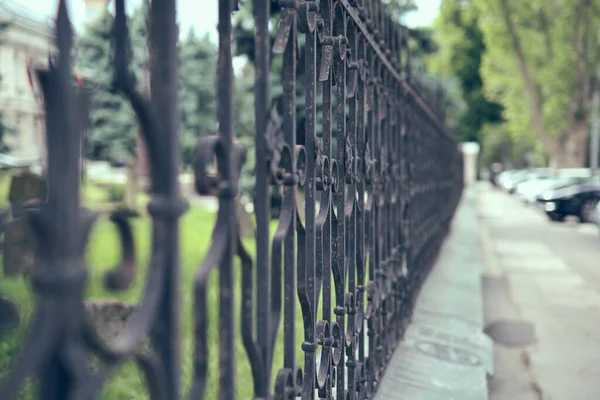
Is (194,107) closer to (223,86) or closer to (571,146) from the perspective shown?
(571,146)

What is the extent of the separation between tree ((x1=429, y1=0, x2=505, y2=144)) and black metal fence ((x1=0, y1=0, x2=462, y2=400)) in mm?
35362

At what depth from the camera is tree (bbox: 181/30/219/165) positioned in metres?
21.6

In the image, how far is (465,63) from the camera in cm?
3819

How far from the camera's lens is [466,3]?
3506 centimetres

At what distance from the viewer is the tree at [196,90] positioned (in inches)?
851

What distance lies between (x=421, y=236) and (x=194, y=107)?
679 inches

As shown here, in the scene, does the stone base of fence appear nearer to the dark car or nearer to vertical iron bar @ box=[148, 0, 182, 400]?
vertical iron bar @ box=[148, 0, 182, 400]

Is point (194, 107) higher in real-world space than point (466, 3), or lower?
lower

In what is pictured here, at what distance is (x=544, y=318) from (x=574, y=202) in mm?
12453

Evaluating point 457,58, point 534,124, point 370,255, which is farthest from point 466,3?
point 370,255

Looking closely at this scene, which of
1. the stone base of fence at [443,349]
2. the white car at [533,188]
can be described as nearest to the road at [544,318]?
the stone base of fence at [443,349]

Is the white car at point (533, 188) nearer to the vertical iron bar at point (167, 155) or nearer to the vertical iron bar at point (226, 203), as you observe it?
the vertical iron bar at point (226, 203)

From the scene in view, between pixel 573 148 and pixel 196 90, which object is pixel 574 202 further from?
pixel 573 148

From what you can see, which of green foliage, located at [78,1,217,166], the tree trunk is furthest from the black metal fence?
the tree trunk
